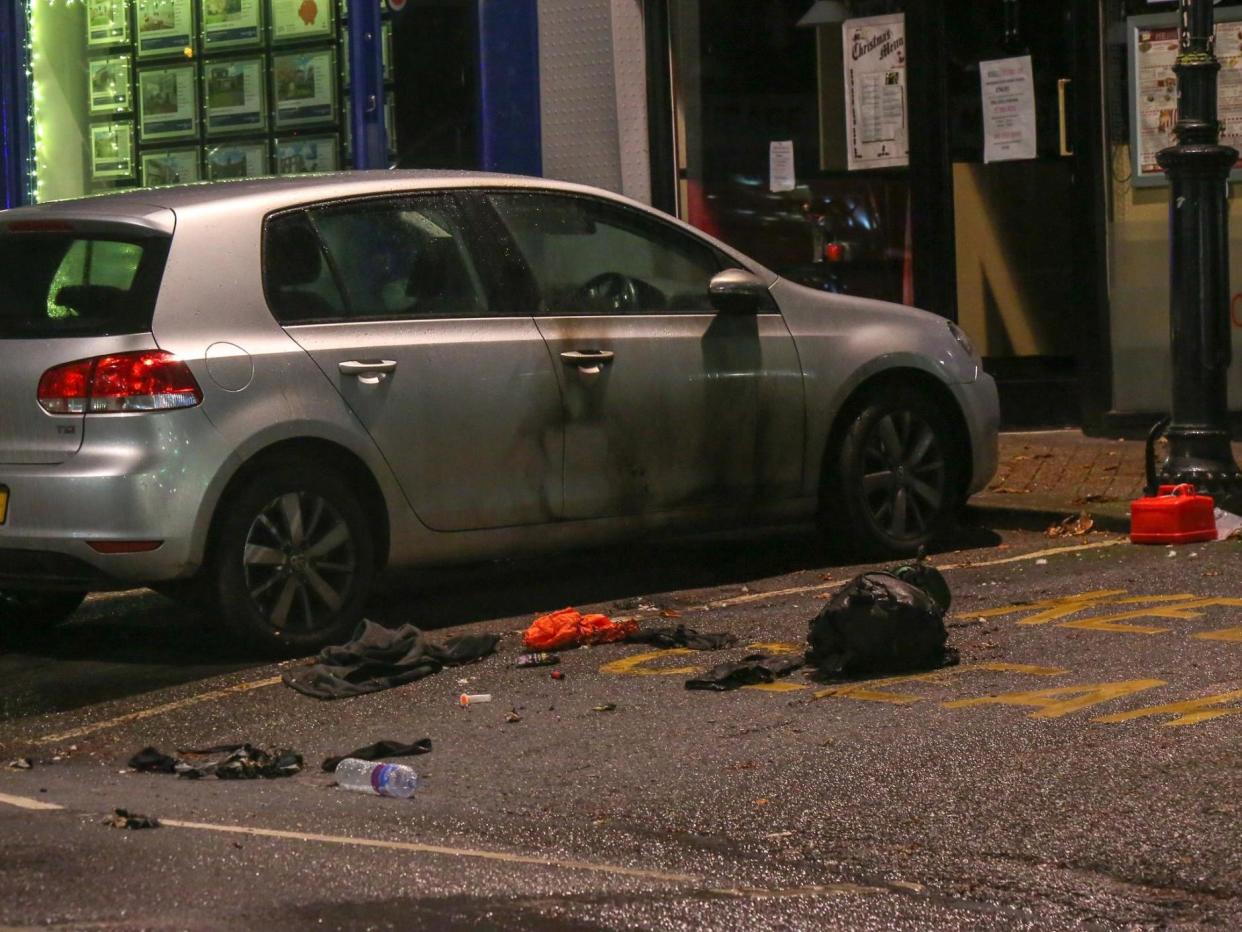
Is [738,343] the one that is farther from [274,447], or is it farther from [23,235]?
[23,235]

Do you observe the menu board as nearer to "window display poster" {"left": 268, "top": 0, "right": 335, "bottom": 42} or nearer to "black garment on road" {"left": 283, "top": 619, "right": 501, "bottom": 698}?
"window display poster" {"left": 268, "top": 0, "right": 335, "bottom": 42}

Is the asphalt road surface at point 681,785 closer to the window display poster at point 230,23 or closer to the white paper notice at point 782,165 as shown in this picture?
the white paper notice at point 782,165

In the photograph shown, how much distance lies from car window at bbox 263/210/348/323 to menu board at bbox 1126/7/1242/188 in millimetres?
6025

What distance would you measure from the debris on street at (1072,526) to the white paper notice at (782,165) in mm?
4138

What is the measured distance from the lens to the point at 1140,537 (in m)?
9.22

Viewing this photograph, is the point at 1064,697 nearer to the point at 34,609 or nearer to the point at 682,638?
the point at 682,638

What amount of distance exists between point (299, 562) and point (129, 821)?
233 centimetres

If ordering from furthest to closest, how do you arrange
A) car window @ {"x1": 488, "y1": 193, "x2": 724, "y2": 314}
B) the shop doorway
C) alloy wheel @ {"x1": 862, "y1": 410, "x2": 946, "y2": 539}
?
the shop doorway
alloy wheel @ {"x1": 862, "y1": 410, "x2": 946, "y2": 539}
car window @ {"x1": 488, "y1": 193, "x2": 724, "y2": 314}

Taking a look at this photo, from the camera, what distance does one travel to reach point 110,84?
51.9 ft

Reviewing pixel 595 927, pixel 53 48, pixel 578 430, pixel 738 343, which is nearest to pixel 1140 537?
pixel 738 343

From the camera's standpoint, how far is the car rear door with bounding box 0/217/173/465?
7.23m

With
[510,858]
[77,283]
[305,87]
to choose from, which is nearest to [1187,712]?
[510,858]

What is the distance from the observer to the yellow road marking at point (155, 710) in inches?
258

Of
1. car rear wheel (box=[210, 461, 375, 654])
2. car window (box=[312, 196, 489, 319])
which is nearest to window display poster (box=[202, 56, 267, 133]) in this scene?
car window (box=[312, 196, 489, 319])
